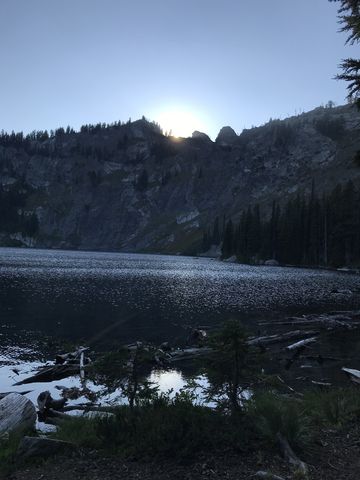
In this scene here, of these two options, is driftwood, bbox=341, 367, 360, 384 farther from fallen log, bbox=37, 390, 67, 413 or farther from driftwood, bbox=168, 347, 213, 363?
fallen log, bbox=37, 390, 67, 413

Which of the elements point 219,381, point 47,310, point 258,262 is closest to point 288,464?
point 219,381

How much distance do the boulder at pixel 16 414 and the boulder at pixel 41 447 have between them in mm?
2776

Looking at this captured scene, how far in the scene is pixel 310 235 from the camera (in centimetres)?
14712

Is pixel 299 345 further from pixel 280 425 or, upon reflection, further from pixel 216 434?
pixel 216 434

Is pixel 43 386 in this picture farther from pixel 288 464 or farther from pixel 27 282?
pixel 27 282

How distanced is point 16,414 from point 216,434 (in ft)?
26.0

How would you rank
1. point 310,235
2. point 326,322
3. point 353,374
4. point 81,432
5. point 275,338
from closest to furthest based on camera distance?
1. point 81,432
2. point 353,374
3. point 275,338
4. point 326,322
5. point 310,235

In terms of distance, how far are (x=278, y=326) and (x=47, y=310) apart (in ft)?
80.0

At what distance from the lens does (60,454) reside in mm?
11188

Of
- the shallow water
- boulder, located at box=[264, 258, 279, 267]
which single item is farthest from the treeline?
the shallow water

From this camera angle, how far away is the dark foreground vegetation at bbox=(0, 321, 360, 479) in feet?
33.2

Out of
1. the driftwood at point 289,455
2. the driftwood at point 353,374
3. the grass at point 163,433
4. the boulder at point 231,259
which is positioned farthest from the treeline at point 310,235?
the grass at point 163,433

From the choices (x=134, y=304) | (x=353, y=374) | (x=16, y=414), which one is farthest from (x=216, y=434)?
(x=134, y=304)

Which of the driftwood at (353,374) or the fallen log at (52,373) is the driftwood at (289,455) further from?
the fallen log at (52,373)
